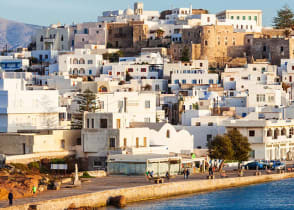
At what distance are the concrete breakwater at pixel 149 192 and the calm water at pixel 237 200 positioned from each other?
419 millimetres

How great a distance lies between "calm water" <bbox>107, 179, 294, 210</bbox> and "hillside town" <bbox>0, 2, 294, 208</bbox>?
10.9 feet

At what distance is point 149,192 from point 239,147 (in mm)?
12591

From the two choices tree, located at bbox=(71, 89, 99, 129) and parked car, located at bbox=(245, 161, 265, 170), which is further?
tree, located at bbox=(71, 89, 99, 129)

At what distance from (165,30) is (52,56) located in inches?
451

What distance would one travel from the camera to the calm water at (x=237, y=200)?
4038 centimetres

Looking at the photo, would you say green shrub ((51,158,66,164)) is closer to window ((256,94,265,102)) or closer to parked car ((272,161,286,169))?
parked car ((272,161,286,169))

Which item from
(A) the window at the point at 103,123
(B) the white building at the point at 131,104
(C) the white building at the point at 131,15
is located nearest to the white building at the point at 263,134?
(B) the white building at the point at 131,104

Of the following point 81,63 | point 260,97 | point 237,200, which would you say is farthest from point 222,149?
point 81,63

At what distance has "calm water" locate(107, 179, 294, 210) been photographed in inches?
1590

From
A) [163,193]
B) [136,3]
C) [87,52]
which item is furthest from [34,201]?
[136,3]

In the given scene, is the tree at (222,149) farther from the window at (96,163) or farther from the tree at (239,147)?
the window at (96,163)

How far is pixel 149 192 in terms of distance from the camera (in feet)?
134

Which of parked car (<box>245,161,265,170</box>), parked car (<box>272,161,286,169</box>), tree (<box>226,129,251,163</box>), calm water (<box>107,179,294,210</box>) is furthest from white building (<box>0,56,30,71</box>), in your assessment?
calm water (<box>107,179,294,210</box>)

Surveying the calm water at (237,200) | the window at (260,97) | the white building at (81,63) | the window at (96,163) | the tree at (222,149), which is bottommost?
the calm water at (237,200)
